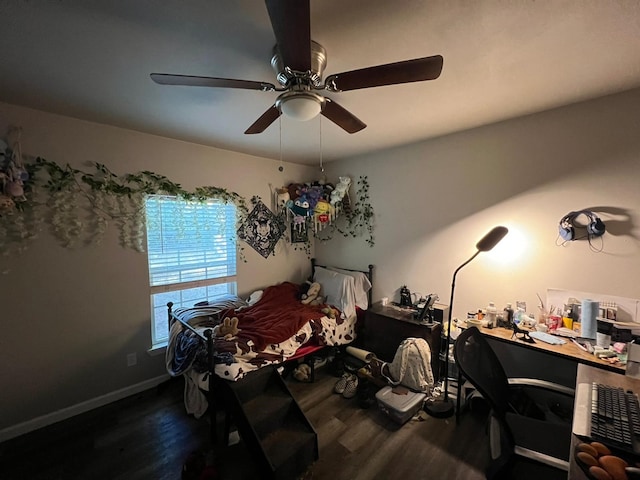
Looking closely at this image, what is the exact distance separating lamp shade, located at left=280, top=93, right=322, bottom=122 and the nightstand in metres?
2.11

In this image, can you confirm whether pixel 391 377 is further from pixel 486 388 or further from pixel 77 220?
pixel 77 220

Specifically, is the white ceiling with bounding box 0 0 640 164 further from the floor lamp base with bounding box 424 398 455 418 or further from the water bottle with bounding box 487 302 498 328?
the floor lamp base with bounding box 424 398 455 418

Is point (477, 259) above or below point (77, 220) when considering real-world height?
below

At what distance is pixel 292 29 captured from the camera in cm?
89

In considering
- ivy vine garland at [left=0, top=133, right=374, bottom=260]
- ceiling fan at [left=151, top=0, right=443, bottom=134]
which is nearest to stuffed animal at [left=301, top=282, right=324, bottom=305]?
ivy vine garland at [left=0, top=133, right=374, bottom=260]

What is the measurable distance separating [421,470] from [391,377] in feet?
2.42

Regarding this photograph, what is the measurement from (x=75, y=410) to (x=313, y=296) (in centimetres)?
237

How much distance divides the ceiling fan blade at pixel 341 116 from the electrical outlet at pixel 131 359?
9.17ft

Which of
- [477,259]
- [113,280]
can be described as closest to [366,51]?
[477,259]

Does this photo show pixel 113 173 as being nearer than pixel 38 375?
No

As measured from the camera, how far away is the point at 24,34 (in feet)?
3.94

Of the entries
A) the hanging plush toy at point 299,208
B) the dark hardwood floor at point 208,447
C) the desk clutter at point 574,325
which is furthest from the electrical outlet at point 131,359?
the desk clutter at point 574,325

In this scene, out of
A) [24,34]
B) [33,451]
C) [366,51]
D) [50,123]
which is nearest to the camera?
[24,34]

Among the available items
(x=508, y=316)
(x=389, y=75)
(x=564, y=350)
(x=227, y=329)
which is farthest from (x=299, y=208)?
(x=564, y=350)
